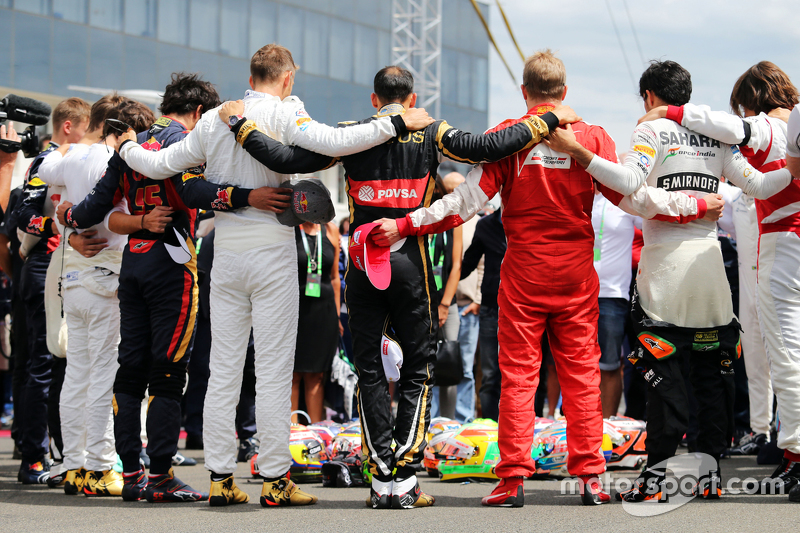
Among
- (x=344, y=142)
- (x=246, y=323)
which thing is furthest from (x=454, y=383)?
(x=344, y=142)

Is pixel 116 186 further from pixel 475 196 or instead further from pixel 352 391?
pixel 352 391

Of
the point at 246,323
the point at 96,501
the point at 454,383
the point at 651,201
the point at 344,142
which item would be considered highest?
the point at 344,142

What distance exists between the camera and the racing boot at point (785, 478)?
13.7ft

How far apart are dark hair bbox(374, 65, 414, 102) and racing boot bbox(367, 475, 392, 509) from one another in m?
1.97

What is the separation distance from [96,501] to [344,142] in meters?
2.41

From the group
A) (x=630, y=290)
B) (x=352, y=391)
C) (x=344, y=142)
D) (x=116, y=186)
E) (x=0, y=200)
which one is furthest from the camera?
(x=352, y=391)

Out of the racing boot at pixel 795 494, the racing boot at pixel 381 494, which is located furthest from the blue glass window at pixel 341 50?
the racing boot at pixel 795 494

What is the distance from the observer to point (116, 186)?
483 centimetres

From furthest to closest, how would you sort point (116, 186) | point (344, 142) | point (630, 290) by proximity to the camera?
point (630, 290), point (116, 186), point (344, 142)

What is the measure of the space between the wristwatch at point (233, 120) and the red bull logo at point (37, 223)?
191cm

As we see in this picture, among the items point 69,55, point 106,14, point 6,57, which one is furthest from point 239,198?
point 106,14

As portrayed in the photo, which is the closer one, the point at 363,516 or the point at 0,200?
→ the point at 363,516

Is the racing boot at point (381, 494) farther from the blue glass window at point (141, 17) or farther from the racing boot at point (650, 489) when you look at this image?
the blue glass window at point (141, 17)

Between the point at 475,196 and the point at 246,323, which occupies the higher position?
the point at 475,196
